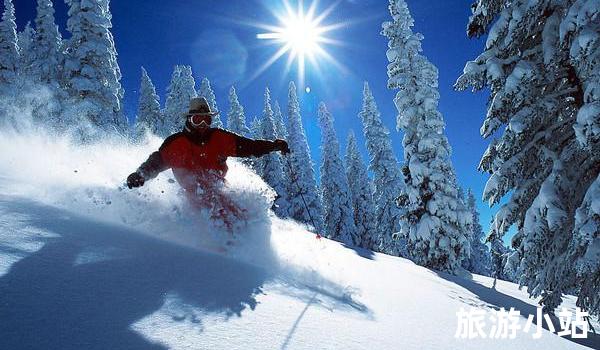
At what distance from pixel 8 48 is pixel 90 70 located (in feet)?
40.4

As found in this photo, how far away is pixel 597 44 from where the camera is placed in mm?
7230

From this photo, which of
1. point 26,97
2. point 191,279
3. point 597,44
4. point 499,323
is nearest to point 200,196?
point 191,279

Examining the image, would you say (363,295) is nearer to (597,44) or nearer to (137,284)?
(137,284)

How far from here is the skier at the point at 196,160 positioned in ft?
19.1

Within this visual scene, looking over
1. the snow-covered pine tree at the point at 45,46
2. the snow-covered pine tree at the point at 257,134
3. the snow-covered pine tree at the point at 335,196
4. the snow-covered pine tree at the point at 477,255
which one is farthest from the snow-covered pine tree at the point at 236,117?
the snow-covered pine tree at the point at 477,255

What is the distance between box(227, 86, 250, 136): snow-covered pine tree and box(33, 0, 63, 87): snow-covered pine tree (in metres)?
16.4

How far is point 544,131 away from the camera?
29.6ft

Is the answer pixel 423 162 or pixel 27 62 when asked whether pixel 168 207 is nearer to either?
pixel 423 162

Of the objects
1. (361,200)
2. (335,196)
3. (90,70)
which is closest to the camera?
(90,70)

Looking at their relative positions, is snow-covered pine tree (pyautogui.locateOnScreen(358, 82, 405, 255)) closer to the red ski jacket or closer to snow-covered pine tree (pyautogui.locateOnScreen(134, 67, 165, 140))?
snow-covered pine tree (pyautogui.locateOnScreen(134, 67, 165, 140))

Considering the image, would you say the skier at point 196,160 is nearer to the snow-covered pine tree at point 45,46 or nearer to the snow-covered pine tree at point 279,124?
the snow-covered pine tree at point 45,46

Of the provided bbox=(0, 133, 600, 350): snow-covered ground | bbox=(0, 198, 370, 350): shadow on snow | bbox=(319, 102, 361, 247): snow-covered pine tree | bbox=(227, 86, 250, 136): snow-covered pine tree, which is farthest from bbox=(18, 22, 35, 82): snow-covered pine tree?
bbox=(0, 198, 370, 350): shadow on snow

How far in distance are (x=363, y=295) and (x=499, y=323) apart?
1963mm

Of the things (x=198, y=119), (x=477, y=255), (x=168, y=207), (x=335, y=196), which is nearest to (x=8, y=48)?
(x=335, y=196)
